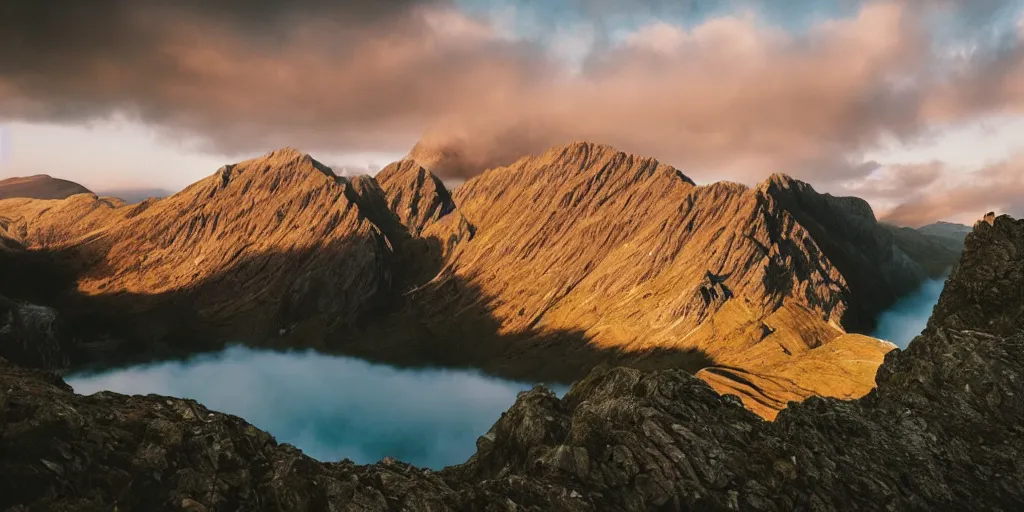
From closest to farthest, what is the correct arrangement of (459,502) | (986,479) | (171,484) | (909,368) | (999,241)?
(171,484) → (459,502) → (986,479) → (909,368) → (999,241)

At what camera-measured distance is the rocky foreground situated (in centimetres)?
2438

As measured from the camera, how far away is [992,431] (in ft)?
111

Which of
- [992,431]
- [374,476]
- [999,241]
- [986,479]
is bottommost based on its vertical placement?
[986,479]

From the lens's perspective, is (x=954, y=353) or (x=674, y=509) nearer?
(x=674, y=509)

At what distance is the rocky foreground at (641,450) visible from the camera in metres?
24.4

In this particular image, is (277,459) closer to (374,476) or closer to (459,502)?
(374,476)

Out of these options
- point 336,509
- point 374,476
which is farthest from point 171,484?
point 374,476

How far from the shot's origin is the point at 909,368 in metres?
40.4

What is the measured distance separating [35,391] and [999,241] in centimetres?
6842

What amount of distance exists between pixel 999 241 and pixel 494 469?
46817mm

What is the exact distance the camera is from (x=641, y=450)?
33.2 metres

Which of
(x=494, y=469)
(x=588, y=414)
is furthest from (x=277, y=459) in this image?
(x=588, y=414)

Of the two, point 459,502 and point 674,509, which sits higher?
point 459,502

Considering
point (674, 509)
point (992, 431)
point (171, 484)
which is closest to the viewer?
point (171, 484)
